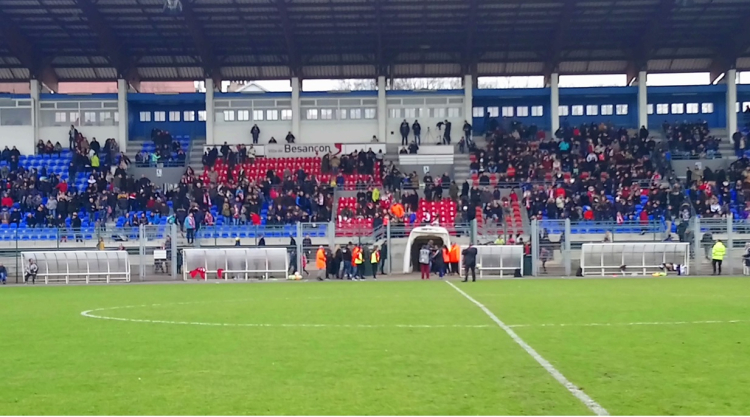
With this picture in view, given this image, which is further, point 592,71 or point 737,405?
point 592,71

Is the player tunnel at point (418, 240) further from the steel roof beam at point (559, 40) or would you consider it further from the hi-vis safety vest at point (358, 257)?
the steel roof beam at point (559, 40)

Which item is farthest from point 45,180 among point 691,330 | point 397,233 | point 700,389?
point 700,389

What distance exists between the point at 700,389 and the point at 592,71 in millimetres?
52400

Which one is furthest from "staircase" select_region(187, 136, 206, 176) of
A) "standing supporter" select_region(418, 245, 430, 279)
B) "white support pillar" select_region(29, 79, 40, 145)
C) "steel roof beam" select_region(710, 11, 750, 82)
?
"steel roof beam" select_region(710, 11, 750, 82)

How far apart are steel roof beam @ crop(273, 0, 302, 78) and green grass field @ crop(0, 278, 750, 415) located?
1158 inches

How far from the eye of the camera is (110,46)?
5366 centimetres

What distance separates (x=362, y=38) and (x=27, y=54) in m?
21.9

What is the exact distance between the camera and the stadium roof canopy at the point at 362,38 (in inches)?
1976

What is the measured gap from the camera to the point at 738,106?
58.4 meters

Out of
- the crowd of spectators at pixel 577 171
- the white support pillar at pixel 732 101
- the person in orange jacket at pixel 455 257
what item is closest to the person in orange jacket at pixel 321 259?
the person in orange jacket at pixel 455 257

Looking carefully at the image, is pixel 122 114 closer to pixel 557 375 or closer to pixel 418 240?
pixel 418 240

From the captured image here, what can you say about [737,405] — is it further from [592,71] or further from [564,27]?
[592,71]

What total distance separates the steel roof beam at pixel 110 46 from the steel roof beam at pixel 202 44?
5.08m

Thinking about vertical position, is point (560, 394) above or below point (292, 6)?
below
